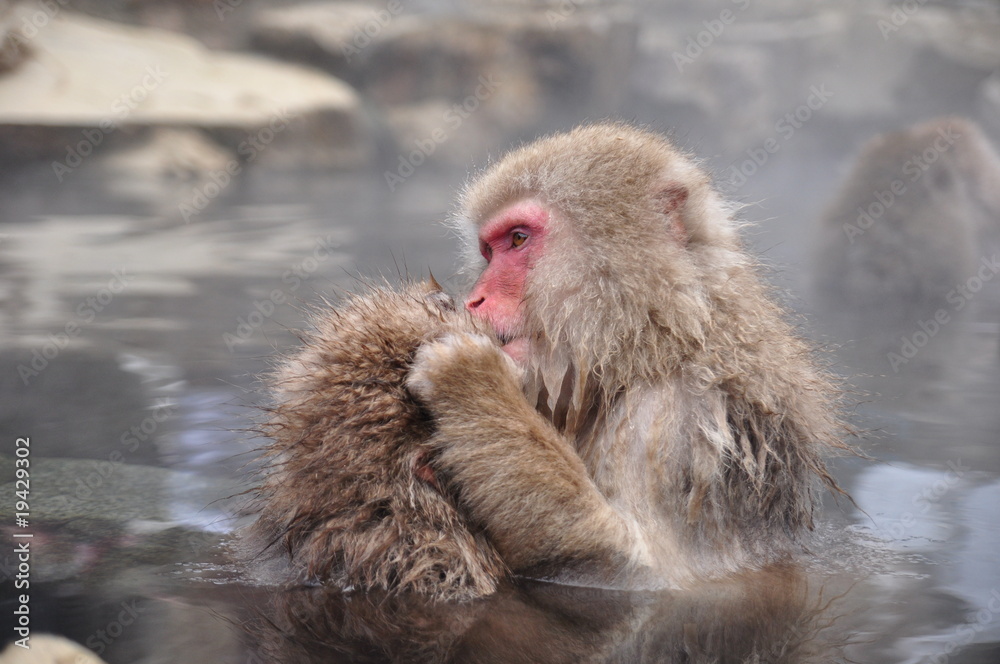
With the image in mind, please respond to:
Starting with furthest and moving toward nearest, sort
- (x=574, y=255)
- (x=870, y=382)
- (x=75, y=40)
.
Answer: (x=75, y=40), (x=870, y=382), (x=574, y=255)

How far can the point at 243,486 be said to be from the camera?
395cm

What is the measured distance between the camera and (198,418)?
4.56m

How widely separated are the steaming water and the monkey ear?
0.80 m

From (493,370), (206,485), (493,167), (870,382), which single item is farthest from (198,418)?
(870,382)

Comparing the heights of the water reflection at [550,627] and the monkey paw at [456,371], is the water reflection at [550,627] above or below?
below

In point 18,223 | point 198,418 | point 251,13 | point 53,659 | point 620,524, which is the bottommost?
point 53,659

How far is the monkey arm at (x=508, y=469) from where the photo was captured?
2.73 meters

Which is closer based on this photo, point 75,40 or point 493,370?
point 493,370

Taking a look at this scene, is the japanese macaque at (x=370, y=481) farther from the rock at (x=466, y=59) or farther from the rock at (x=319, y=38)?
the rock at (x=319, y=38)

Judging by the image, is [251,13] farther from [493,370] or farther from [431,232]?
[493,370]

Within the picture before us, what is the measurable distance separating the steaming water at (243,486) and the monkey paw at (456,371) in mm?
599

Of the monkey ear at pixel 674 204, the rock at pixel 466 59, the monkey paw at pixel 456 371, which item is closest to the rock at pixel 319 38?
the rock at pixel 466 59

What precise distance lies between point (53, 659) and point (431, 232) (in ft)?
20.9

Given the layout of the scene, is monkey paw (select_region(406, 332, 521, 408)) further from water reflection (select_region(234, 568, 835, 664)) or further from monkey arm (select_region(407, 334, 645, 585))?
water reflection (select_region(234, 568, 835, 664))
